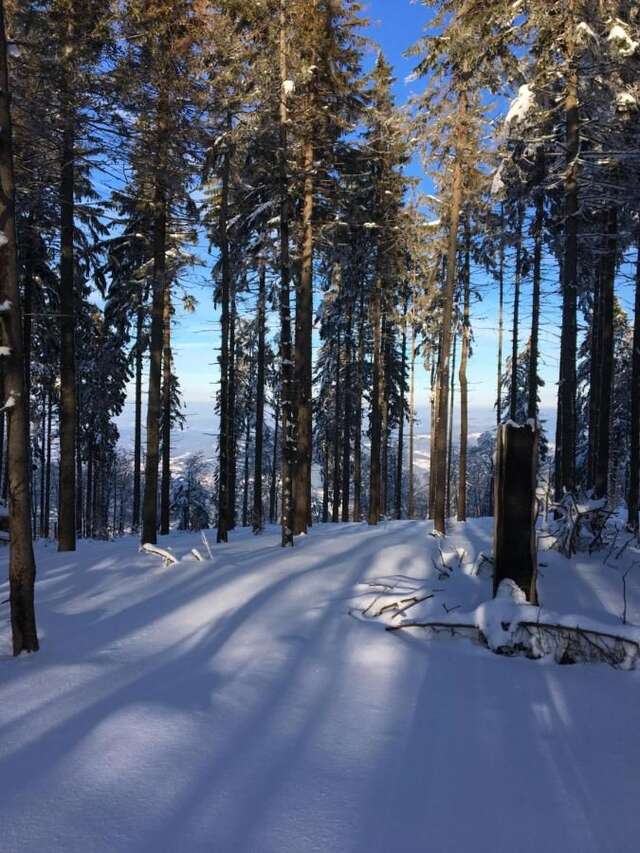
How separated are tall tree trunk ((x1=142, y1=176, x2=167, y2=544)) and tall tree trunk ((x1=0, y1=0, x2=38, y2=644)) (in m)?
6.86

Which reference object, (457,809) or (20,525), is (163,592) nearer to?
(20,525)

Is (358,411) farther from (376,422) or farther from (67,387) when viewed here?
(67,387)

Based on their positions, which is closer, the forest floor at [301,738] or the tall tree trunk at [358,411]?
the forest floor at [301,738]

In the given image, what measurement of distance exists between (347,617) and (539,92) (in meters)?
10.9

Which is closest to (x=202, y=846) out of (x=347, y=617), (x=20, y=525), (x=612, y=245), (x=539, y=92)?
(x=347, y=617)

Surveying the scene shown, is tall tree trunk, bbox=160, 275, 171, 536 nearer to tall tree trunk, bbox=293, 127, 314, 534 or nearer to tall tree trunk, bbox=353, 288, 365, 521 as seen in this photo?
tall tree trunk, bbox=293, 127, 314, 534

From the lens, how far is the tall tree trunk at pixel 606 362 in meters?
13.0

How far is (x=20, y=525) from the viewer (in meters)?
5.47

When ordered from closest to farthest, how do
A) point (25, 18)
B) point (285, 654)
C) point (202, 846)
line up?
point (202, 846)
point (285, 654)
point (25, 18)

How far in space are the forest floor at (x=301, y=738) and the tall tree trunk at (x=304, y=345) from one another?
785cm

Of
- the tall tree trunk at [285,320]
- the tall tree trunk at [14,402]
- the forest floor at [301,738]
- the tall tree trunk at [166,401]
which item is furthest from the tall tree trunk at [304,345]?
the tall tree trunk at [14,402]

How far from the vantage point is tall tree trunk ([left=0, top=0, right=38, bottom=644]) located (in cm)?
535

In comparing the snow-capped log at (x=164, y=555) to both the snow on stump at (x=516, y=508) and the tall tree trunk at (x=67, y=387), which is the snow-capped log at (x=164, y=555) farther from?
the snow on stump at (x=516, y=508)

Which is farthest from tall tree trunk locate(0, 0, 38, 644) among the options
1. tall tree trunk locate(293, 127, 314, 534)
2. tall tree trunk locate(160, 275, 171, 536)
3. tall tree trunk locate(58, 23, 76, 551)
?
tall tree trunk locate(160, 275, 171, 536)
